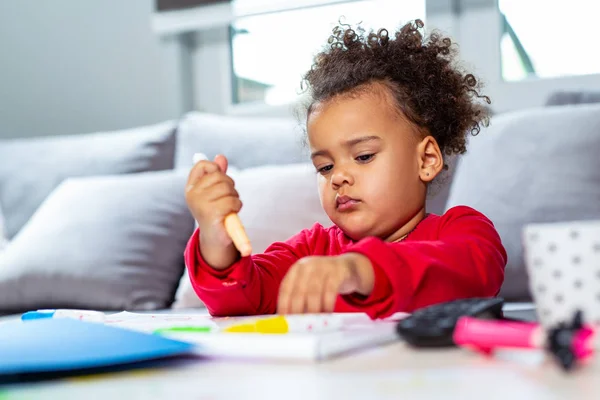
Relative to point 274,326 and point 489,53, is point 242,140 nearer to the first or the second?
point 489,53

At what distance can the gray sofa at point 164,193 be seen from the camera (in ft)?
4.53

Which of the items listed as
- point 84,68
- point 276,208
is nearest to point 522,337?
point 276,208

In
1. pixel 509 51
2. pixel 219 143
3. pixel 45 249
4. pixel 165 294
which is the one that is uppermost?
pixel 509 51

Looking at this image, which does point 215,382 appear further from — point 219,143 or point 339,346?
point 219,143

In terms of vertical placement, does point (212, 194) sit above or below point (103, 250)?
above

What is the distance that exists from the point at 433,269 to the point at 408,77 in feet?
1.63

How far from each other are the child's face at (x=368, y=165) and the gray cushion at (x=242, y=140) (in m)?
0.72

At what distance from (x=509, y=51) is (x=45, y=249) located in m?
1.40

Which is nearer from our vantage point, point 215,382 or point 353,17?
point 215,382

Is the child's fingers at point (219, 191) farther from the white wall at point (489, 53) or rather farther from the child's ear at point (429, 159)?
the white wall at point (489, 53)

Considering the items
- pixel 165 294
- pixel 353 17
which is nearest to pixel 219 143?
pixel 165 294

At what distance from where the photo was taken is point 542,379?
0.37 m

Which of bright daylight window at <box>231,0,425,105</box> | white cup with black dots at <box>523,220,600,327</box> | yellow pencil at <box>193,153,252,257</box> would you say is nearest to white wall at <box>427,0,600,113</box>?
bright daylight window at <box>231,0,425,105</box>

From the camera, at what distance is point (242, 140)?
193 cm
